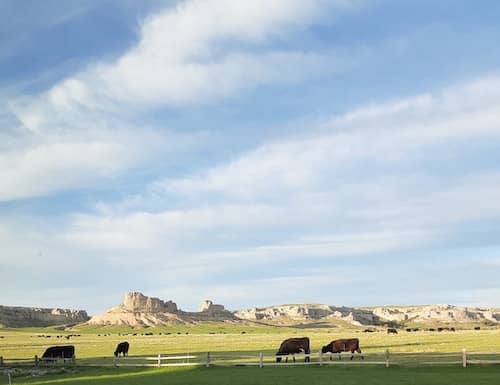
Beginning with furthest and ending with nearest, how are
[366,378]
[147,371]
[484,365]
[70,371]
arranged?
[70,371]
[147,371]
[484,365]
[366,378]

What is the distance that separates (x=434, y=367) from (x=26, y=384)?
951 inches

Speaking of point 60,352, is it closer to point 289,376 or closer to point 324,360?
point 324,360

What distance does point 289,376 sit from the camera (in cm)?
3206

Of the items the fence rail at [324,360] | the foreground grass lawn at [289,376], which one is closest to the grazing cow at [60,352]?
the fence rail at [324,360]

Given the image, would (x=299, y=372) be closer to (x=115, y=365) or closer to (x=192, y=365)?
(x=192, y=365)

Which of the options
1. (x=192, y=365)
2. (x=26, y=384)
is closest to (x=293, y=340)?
(x=192, y=365)

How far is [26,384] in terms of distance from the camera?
35.1 metres

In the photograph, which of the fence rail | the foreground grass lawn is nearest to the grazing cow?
the fence rail

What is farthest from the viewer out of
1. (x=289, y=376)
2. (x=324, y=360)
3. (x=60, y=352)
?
(x=60, y=352)

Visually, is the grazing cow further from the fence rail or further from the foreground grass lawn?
the foreground grass lawn

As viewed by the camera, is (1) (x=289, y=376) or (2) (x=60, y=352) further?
(2) (x=60, y=352)

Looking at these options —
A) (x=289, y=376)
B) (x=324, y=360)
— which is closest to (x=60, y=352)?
(x=324, y=360)

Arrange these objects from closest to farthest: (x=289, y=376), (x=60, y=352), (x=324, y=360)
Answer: (x=289, y=376)
(x=324, y=360)
(x=60, y=352)

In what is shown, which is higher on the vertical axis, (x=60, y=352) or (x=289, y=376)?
(x=60, y=352)
